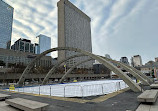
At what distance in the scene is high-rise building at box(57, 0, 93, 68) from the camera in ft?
477

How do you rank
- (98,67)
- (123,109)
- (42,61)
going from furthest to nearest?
(98,67)
(42,61)
(123,109)

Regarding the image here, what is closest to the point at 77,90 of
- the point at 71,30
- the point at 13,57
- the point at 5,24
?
the point at 13,57

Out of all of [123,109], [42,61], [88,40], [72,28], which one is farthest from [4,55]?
[88,40]

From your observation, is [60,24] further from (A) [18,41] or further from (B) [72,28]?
(A) [18,41]

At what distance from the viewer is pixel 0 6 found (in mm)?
155375

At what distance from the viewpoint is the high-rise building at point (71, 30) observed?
145375 mm

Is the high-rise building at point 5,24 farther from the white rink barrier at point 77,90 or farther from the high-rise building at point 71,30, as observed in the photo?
the white rink barrier at point 77,90

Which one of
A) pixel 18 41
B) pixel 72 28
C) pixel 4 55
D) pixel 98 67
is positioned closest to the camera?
pixel 4 55

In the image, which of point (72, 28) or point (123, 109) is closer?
point (123, 109)

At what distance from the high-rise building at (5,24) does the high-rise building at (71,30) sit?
7904 cm

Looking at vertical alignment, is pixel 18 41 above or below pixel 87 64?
above

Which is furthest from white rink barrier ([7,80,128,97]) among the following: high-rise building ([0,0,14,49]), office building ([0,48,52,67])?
high-rise building ([0,0,14,49])

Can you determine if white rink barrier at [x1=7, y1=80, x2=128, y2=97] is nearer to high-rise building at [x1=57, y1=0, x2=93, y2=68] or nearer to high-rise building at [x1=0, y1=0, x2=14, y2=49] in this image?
high-rise building at [x1=57, y1=0, x2=93, y2=68]

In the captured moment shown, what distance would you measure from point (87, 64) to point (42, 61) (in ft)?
274
